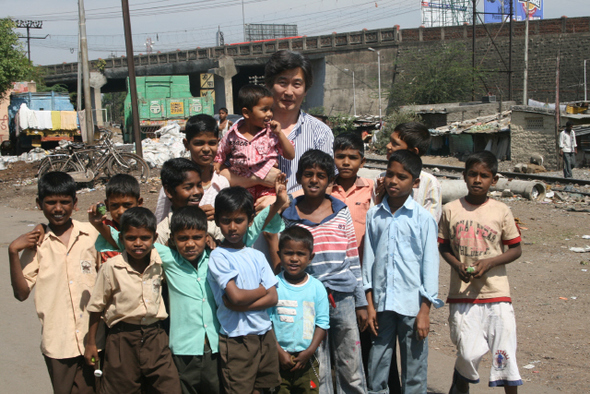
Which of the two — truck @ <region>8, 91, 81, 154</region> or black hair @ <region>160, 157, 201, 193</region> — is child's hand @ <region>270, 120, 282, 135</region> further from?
truck @ <region>8, 91, 81, 154</region>

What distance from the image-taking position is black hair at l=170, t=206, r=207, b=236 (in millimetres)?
2689

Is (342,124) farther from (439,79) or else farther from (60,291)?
(60,291)

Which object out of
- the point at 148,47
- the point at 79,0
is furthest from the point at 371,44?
the point at 148,47

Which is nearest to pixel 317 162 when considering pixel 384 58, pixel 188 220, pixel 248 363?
pixel 188 220

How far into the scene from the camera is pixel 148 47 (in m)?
68.9

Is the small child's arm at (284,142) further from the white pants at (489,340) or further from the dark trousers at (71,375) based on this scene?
the dark trousers at (71,375)

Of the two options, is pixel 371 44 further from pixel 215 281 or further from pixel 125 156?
pixel 215 281

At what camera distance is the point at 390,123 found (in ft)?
84.0

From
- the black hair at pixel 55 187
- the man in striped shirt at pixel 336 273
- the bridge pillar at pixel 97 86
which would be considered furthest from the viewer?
the bridge pillar at pixel 97 86

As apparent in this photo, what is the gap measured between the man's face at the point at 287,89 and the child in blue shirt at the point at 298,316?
3.00 feet

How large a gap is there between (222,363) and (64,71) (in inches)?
1976

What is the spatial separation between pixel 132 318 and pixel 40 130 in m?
23.2

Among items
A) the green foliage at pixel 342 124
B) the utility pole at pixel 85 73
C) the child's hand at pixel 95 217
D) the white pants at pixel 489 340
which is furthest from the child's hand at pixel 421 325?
the green foliage at pixel 342 124

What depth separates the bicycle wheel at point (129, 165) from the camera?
44.5 feet
